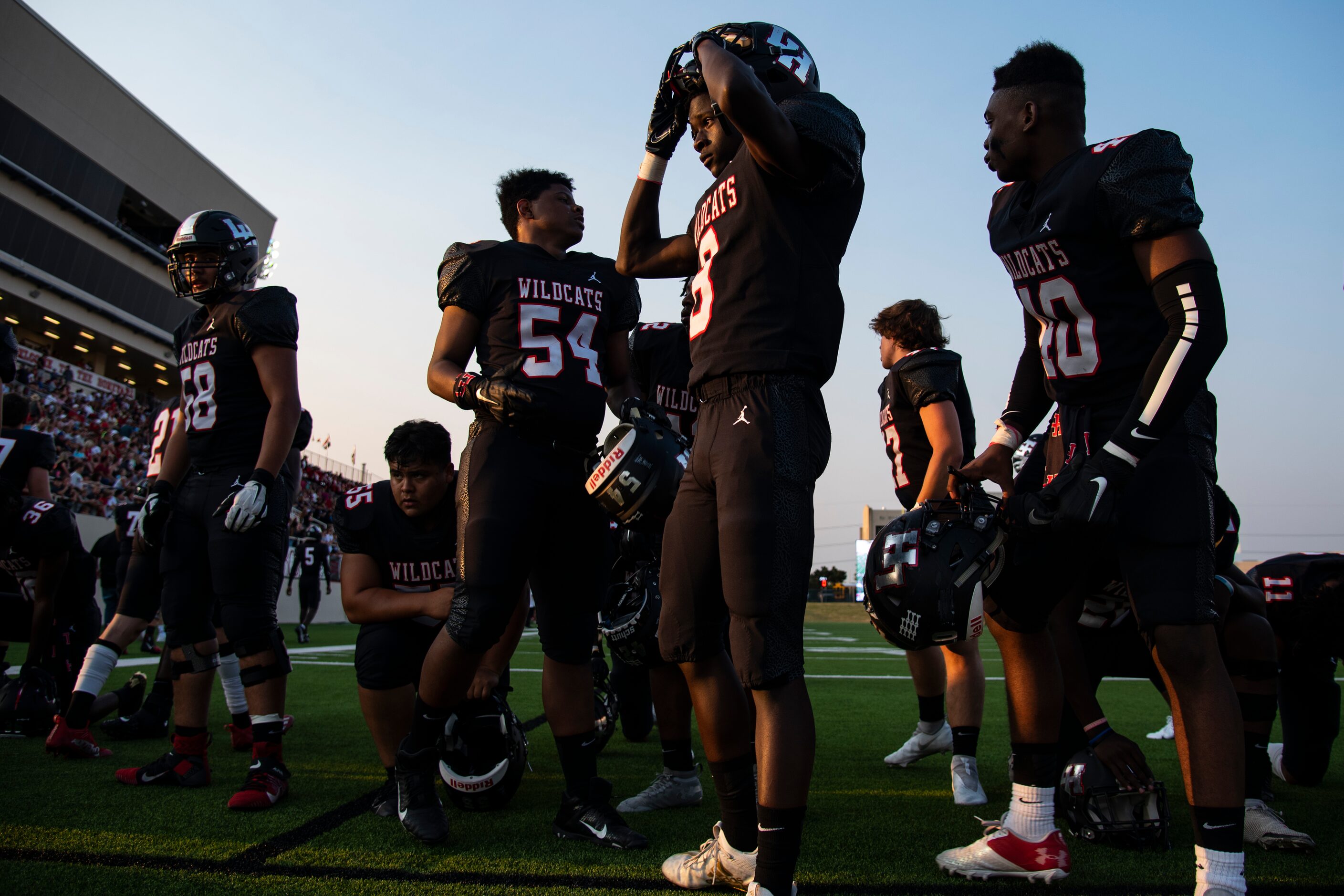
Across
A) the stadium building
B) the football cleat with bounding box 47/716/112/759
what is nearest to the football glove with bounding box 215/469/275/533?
the football cleat with bounding box 47/716/112/759

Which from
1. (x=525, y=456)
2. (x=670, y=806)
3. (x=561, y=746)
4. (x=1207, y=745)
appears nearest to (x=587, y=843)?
(x=561, y=746)


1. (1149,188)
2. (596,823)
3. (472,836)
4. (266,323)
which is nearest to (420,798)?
(472,836)

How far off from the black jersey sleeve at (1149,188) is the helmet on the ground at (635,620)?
2115 millimetres

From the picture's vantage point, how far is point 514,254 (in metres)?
3.09

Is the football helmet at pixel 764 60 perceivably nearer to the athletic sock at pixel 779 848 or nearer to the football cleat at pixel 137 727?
the athletic sock at pixel 779 848

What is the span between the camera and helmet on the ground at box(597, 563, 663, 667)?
3.57 m

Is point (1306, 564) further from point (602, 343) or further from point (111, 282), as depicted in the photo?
point (111, 282)

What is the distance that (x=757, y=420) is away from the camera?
6.57 ft

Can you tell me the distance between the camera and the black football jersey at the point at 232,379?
3361mm

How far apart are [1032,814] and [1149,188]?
1.63 metres

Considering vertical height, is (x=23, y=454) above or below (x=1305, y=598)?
above

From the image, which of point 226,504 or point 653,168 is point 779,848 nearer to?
point 653,168

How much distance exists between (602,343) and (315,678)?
5316mm

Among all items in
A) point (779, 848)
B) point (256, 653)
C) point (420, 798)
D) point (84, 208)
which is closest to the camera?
point (779, 848)
